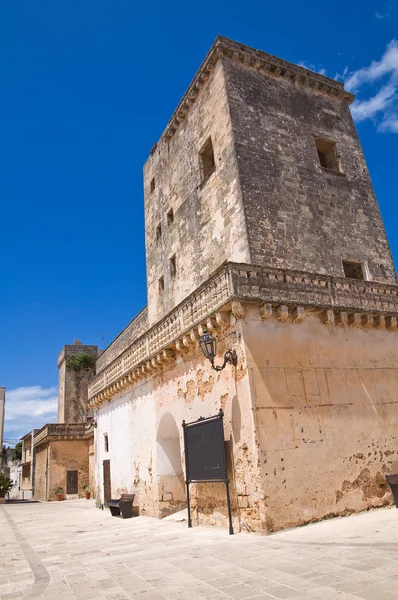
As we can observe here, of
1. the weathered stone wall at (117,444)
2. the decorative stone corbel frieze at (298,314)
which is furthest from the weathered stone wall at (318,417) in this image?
the weathered stone wall at (117,444)

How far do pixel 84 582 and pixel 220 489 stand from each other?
4.53m

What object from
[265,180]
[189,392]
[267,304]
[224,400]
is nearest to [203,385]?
[189,392]

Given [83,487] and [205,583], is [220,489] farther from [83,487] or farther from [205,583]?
[83,487]

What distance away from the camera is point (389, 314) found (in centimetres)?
1137

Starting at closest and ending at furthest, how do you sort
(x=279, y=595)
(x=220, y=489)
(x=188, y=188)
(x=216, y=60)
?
(x=279, y=595) < (x=220, y=489) < (x=216, y=60) < (x=188, y=188)

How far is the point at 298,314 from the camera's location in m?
9.73

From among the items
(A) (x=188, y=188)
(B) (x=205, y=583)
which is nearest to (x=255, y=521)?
(B) (x=205, y=583)

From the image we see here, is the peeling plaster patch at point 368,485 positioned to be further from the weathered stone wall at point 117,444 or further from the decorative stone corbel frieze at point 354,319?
the weathered stone wall at point 117,444

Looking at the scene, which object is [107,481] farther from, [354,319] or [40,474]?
[40,474]

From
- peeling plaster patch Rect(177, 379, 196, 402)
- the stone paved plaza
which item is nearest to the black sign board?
peeling plaster patch Rect(177, 379, 196, 402)

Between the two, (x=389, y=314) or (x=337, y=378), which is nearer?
(x=337, y=378)

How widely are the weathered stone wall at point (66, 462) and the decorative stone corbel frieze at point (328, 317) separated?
77.0ft

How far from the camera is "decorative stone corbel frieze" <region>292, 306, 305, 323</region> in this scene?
9734 mm

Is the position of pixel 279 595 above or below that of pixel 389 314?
→ below
